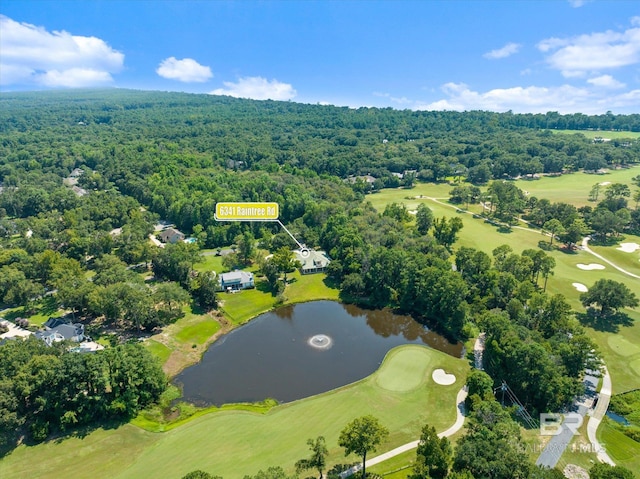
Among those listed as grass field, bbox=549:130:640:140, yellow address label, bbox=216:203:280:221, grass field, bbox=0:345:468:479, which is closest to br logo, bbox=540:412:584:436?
grass field, bbox=0:345:468:479

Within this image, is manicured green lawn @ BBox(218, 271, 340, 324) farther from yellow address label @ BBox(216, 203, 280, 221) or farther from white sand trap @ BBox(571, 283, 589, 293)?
white sand trap @ BBox(571, 283, 589, 293)

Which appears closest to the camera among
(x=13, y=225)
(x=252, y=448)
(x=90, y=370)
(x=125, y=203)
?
(x=252, y=448)

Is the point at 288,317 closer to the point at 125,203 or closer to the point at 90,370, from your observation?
the point at 90,370

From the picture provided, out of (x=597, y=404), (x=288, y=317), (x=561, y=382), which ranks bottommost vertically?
(x=288, y=317)

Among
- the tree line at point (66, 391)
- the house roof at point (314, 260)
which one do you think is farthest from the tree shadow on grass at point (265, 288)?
the tree line at point (66, 391)

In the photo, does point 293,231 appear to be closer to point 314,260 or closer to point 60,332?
point 314,260

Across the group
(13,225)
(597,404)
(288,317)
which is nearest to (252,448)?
(288,317)
